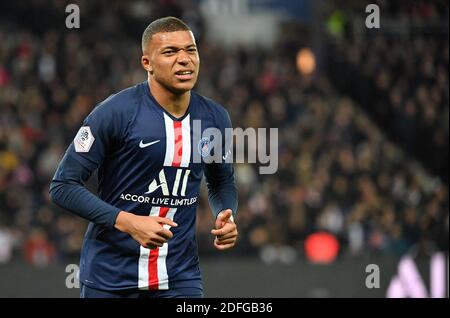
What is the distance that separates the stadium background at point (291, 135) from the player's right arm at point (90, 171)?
569 centimetres

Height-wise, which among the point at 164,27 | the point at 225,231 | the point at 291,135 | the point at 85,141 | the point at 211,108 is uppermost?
the point at 291,135

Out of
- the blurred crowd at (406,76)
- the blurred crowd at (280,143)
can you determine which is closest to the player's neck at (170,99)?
the blurred crowd at (406,76)

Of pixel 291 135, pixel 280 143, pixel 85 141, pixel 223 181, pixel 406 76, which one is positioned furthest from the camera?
pixel 291 135

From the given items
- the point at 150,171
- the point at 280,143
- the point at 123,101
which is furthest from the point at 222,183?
the point at 280,143

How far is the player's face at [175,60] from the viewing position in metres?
5.09

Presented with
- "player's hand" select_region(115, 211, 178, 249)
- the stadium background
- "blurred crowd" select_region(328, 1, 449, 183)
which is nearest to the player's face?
"player's hand" select_region(115, 211, 178, 249)

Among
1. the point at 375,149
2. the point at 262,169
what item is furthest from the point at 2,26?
the point at 375,149

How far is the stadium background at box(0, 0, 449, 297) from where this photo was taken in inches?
442

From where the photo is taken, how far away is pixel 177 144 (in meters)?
5.17

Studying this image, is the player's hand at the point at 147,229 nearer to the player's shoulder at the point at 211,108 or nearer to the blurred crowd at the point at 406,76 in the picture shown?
the player's shoulder at the point at 211,108

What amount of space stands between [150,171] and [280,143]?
964 centimetres

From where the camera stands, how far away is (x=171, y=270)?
17.0 ft

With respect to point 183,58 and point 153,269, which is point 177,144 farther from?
point 153,269
